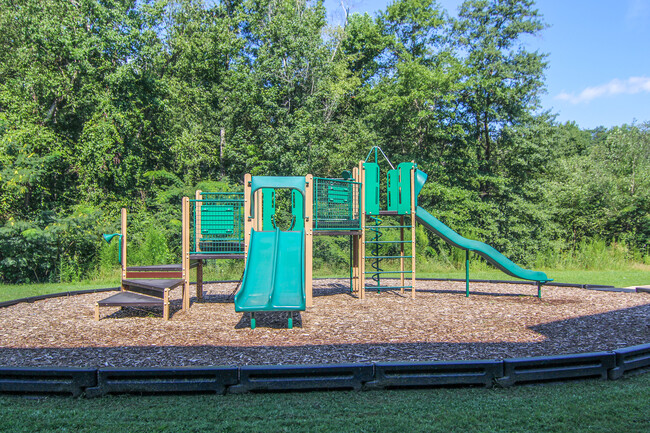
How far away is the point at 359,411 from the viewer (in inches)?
129

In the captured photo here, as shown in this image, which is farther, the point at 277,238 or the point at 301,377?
the point at 277,238

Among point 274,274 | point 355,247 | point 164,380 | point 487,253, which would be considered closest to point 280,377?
point 164,380

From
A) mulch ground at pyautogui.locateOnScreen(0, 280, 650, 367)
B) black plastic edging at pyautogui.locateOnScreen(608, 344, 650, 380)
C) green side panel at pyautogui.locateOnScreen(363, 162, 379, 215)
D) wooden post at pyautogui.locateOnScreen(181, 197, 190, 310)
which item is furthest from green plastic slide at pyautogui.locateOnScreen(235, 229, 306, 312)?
black plastic edging at pyautogui.locateOnScreen(608, 344, 650, 380)

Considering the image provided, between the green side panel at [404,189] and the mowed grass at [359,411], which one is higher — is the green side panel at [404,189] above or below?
above

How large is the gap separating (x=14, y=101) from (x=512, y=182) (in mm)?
18651

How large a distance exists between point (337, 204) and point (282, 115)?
11.6 meters

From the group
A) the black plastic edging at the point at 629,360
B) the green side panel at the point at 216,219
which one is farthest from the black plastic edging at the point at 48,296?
the black plastic edging at the point at 629,360

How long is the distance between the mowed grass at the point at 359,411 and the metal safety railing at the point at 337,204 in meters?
5.02

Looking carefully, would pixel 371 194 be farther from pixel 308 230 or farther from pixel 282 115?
pixel 282 115

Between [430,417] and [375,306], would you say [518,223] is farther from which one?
[430,417]

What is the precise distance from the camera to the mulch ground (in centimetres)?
486

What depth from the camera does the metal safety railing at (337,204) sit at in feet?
28.0

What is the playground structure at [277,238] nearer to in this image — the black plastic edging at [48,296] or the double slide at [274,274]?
the double slide at [274,274]

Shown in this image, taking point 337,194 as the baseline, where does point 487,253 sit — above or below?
below
